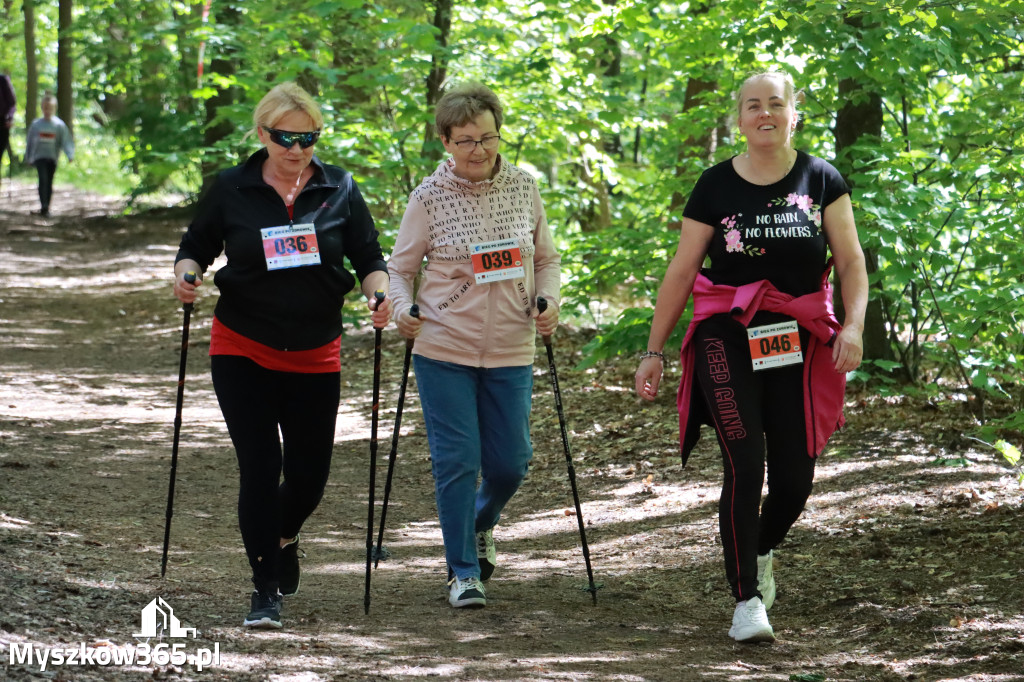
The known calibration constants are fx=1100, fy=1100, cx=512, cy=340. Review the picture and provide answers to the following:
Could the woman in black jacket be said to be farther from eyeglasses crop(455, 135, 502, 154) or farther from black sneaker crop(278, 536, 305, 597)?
eyeglasses crop(455, 135, 502, 154)

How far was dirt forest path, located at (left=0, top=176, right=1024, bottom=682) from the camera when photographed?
12.9 ft

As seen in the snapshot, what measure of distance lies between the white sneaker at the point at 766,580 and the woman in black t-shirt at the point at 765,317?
0.18 meters

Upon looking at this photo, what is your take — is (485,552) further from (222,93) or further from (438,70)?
(222,93)

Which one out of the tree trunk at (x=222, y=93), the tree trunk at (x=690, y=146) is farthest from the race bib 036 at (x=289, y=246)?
the tree trunk at (x=222, y=93)

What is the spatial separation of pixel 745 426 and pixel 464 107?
5.59 feet

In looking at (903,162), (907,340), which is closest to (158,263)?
(907,340)

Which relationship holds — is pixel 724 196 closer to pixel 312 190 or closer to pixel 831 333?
pixel 831 333

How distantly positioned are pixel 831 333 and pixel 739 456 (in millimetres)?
584

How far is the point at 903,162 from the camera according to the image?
6.45 metres

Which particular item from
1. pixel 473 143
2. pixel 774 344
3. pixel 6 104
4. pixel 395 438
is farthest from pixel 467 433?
pixel 6 104

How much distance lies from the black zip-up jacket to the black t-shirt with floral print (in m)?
1.45

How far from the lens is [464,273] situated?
4.63m

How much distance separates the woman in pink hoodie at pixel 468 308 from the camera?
4602 mm

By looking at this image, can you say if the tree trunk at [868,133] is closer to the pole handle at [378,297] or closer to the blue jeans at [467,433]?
the blue jeans at [467,433]
